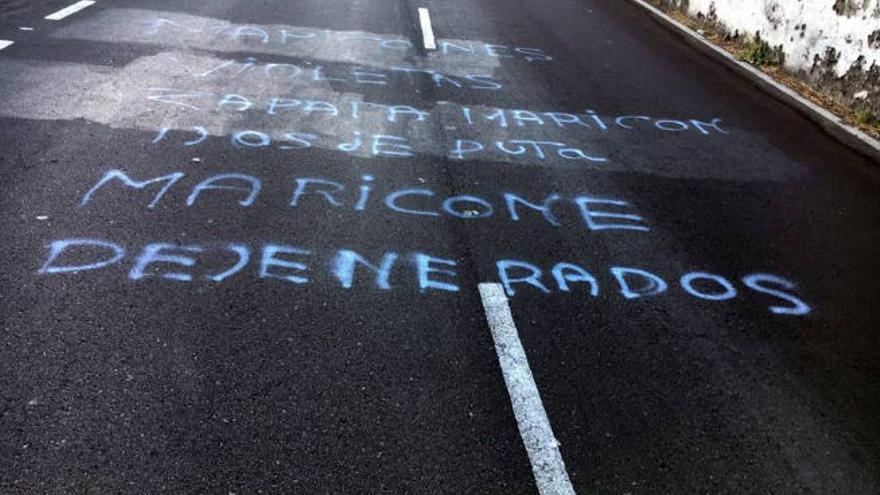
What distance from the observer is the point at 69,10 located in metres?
10.6

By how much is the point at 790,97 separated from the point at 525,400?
25.6 feet

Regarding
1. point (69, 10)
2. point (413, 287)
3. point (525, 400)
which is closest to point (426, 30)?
point (69, 10)

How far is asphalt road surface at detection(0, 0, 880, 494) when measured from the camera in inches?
133

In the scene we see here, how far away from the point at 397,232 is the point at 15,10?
804 cm

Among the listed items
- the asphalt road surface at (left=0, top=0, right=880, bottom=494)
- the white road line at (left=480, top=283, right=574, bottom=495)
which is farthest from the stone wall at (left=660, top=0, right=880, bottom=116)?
the white road line at (left=480, top=283, right=574, bottom=495)

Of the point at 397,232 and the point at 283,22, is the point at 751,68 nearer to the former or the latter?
the point at 283,22

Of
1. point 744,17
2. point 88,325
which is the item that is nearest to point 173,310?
point 88,325

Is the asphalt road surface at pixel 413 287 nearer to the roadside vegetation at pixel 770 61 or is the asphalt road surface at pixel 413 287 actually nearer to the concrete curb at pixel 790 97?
the concrete curb at pixel 790 97

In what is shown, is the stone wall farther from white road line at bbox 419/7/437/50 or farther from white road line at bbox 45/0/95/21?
white road line at bbox 45/0/95/21

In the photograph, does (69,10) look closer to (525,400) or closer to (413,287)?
(413,287)

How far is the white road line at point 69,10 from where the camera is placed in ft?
33.3

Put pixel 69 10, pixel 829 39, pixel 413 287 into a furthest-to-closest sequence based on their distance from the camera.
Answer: pixel 69 10, pixel 829 39, pixel 413 287

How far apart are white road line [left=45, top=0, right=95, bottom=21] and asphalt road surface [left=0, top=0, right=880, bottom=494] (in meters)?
1.35

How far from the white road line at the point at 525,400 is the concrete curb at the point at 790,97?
545cm
